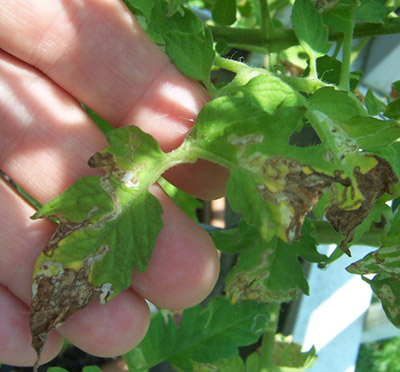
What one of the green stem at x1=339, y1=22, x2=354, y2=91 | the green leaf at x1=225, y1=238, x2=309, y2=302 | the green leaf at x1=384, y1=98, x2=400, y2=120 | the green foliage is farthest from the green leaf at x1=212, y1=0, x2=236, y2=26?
the green leaf at x1=225, y1=238, x2=309, y2=302

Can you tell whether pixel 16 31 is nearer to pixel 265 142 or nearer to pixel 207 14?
pixel 265 142

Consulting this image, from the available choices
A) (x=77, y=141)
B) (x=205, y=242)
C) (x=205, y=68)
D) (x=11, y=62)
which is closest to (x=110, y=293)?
(x=205, y=242)

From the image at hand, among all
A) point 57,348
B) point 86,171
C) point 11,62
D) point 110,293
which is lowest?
point 57,348

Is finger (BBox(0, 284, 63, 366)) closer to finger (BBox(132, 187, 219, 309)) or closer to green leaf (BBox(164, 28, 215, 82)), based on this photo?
finger (BBox(132, 187, 219, 309))

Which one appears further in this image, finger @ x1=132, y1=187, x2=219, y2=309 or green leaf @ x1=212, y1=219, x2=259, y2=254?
green leaf @ x1=212, y1=219, x2=259, y2=254

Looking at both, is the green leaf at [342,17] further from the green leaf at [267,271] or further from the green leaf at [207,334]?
the green leaf at [207,334]

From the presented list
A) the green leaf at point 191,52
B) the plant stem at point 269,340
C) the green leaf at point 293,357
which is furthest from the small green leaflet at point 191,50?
the green leaf at point 293,357

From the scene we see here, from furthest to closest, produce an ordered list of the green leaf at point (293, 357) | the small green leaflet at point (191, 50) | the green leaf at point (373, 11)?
the green leaf at point (293, 357) < the green leaf at point (373, 11) < the small green leaflet at point (191, 50)
